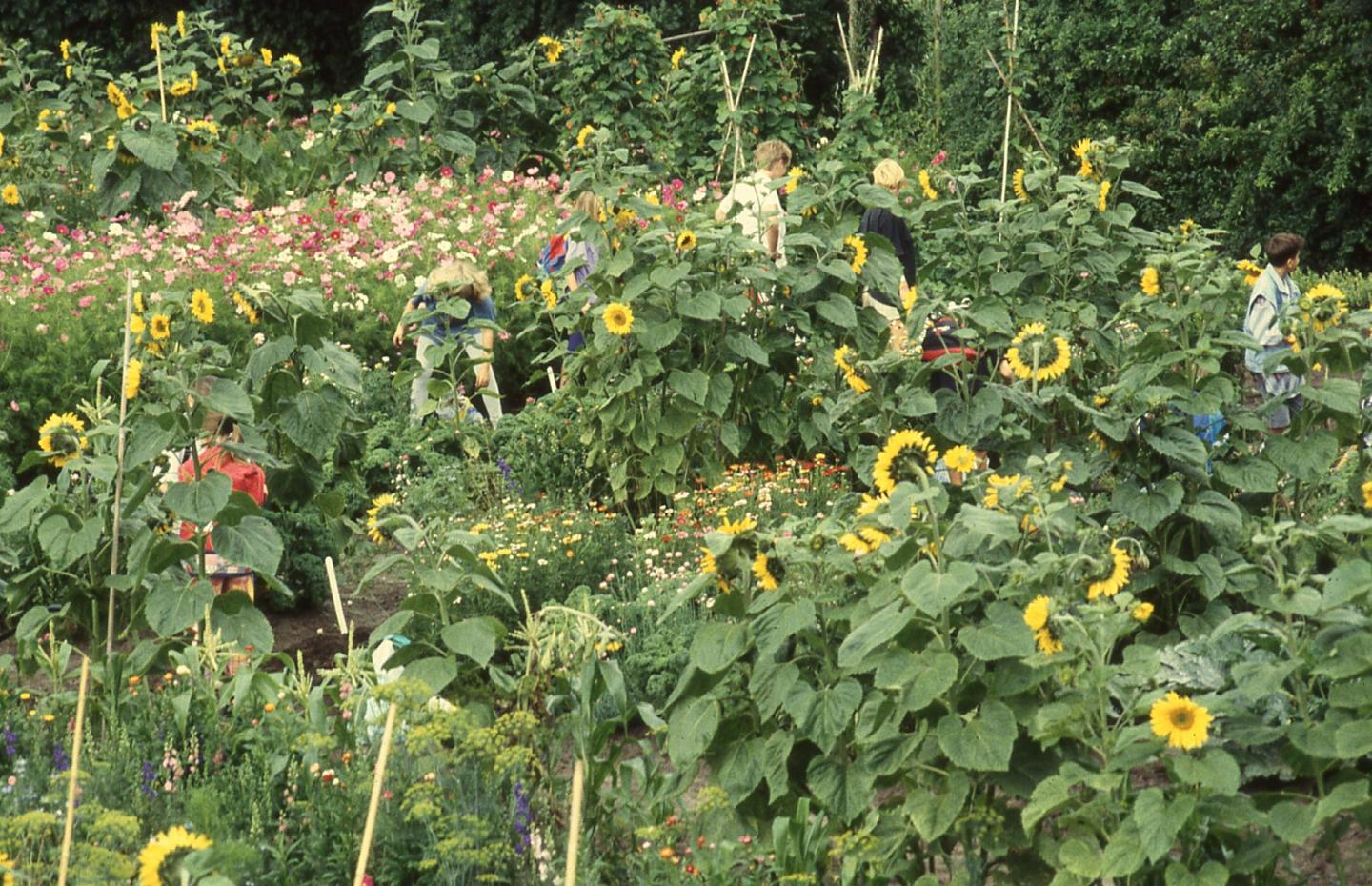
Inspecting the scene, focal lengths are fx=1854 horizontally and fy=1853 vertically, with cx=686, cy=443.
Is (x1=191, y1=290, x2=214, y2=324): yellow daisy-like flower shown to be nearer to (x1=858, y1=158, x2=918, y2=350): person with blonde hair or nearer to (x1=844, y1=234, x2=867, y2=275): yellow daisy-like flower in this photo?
(x1=844, y1=234, x2=867, y2=275): yellow daisy-like flower

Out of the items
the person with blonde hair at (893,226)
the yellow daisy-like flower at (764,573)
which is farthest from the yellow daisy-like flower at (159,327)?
the person with blonde hair at (893,226)

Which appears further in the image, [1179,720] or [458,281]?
[458,281]

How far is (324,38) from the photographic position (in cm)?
1862

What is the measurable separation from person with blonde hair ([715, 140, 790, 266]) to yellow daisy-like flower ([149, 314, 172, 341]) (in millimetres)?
2653

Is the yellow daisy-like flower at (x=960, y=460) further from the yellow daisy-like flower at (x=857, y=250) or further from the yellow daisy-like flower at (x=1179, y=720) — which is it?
the yellow daisy-like flower at (x=857, y=250)

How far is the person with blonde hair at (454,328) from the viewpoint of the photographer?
Answer: 8.11m

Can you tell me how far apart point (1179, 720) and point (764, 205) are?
225 inches

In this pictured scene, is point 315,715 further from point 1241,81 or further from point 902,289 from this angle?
point 1241,81

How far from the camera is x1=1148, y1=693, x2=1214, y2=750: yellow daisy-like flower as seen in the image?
3461mm

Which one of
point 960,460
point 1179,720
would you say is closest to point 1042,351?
point 960,460

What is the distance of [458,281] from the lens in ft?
27.1

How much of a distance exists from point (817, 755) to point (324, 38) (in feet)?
51.8

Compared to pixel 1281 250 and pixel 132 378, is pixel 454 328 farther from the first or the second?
pixel 1281 250

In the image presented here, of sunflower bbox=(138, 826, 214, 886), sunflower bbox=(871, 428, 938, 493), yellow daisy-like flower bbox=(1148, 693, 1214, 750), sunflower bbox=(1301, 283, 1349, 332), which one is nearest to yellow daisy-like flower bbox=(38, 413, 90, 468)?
sunflower bbox=(871, 428, 938, 493)
